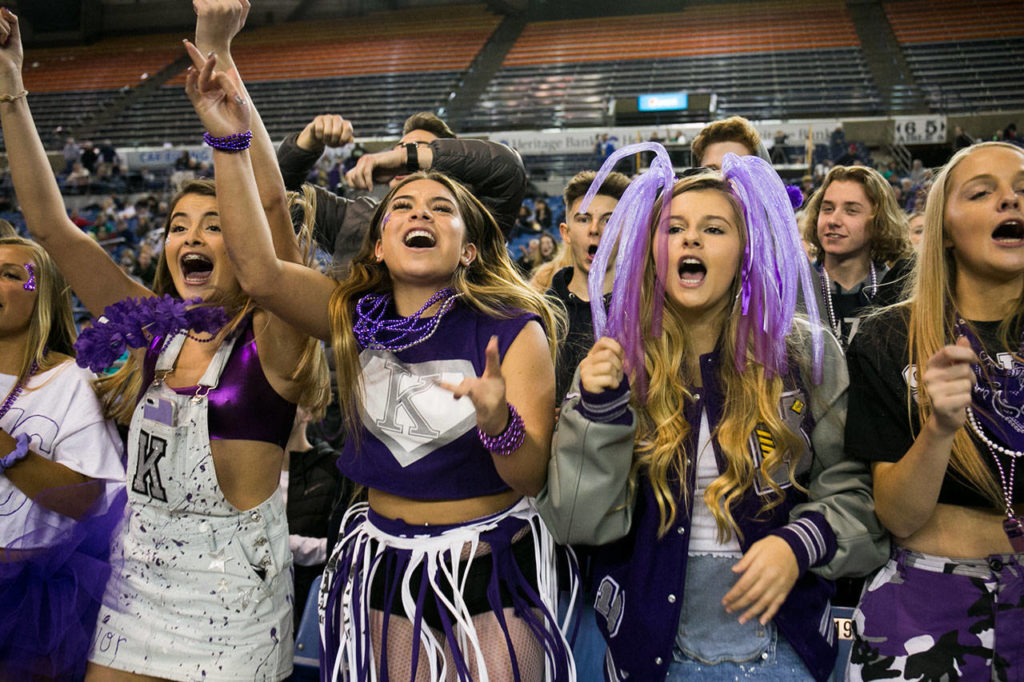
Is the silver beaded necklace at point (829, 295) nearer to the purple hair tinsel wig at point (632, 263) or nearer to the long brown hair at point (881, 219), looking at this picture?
the long brown hair at point (881, 219)

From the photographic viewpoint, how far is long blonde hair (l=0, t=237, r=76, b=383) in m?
2.26

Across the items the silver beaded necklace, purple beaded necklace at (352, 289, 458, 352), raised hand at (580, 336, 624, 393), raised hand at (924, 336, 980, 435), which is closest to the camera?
Result: raised hand at (924, 336, 980, 435)

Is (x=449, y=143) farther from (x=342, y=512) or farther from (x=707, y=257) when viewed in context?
(x=342, y=512)

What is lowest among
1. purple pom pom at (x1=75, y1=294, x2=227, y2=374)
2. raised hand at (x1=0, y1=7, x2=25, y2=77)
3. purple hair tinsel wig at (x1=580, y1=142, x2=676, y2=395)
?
purple pom pom at (x1=75, y1=294, x2=227, y2=374)

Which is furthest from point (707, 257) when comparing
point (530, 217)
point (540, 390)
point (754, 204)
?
point (530, 217)

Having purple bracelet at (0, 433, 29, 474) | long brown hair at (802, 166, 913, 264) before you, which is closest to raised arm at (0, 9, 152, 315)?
purple bracelet at (0, 433, 29, 474)

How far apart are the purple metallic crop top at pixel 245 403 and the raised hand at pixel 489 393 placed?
673mm

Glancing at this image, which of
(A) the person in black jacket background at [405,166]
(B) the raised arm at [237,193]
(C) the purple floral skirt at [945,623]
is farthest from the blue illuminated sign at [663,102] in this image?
(C) the purple floral skirt at [945,623]

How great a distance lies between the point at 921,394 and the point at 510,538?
2.79 ft

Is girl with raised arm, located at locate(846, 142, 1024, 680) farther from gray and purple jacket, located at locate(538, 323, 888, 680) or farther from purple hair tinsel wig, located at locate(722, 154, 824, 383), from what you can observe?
purple hair tinsel wig, located at locate(722, 154, 824, 383)

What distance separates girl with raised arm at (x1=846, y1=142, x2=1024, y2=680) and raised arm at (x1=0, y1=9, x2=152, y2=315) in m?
1.86

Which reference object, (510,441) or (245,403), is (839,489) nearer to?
(510,441)

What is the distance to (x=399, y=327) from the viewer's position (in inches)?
69.6

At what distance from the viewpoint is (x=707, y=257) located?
166 cm
